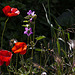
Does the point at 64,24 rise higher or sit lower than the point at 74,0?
lower

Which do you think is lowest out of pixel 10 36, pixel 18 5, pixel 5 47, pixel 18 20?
pixel 5 47

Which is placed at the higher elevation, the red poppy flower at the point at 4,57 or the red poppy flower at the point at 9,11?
the red poppy flower at the point at 9,11

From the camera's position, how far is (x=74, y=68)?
1290mm

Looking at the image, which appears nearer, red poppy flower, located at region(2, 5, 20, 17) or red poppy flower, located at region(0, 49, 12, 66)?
red poppy flower, located at region(0, 49, 12, 66)

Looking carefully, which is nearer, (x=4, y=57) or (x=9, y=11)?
(x=4, y=57)

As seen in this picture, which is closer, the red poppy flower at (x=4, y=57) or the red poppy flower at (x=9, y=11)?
the red poppy flower at (x=4, y=57)

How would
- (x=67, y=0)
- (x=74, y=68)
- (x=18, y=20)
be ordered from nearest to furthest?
1. (x=74, y=68)
2. (x=18, y=20)
3. (x=67, y=0)

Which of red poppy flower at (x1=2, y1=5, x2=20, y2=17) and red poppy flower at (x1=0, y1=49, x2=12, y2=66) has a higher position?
red poppy flower at (x1=2, y1=5, x2=20, y2=17)

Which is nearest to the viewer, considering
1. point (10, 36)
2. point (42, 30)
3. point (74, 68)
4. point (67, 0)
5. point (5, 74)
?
point (74, 68)

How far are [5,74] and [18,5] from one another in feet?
2.92

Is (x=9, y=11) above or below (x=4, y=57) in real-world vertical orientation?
above

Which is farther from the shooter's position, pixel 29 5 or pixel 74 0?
pixel 74 0

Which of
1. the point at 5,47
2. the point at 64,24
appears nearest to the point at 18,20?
the point at 5,47

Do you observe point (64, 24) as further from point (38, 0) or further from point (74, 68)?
point (74, 68)
